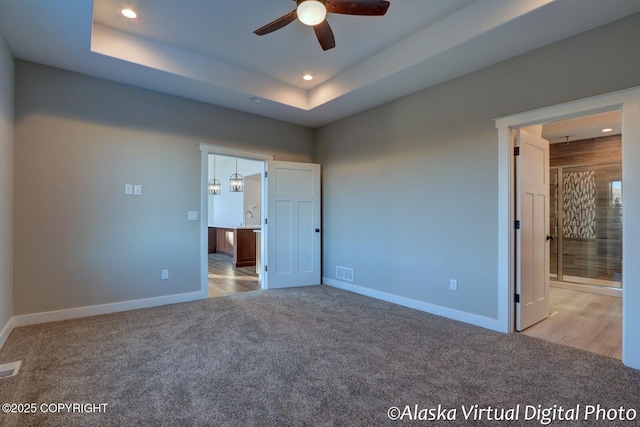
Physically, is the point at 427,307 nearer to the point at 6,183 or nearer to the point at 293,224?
the point at 293,224

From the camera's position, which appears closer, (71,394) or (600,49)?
(71,394)

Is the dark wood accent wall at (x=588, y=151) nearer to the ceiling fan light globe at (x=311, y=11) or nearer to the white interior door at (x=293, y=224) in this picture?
the white interior door at (x=293, y=224)

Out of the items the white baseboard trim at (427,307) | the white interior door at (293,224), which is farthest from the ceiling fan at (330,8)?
the white baseboard trim at (427,307)

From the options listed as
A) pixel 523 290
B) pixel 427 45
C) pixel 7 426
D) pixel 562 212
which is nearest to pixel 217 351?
pixel 7 426

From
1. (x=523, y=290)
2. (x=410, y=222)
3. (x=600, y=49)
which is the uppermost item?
(x=600, y=49)

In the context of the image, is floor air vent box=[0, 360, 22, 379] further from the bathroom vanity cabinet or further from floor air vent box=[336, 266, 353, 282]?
the bathroom vanity cabinet

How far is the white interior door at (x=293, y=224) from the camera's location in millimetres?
4883

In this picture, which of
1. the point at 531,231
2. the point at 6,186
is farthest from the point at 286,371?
the point at 6,186

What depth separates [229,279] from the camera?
18.5 feet

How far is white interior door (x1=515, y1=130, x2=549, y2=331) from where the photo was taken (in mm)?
3125

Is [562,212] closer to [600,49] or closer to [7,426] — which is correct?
[600,49]

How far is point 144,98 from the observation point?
12.6ft

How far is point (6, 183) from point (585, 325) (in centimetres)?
596

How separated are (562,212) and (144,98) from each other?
6.89 meters
